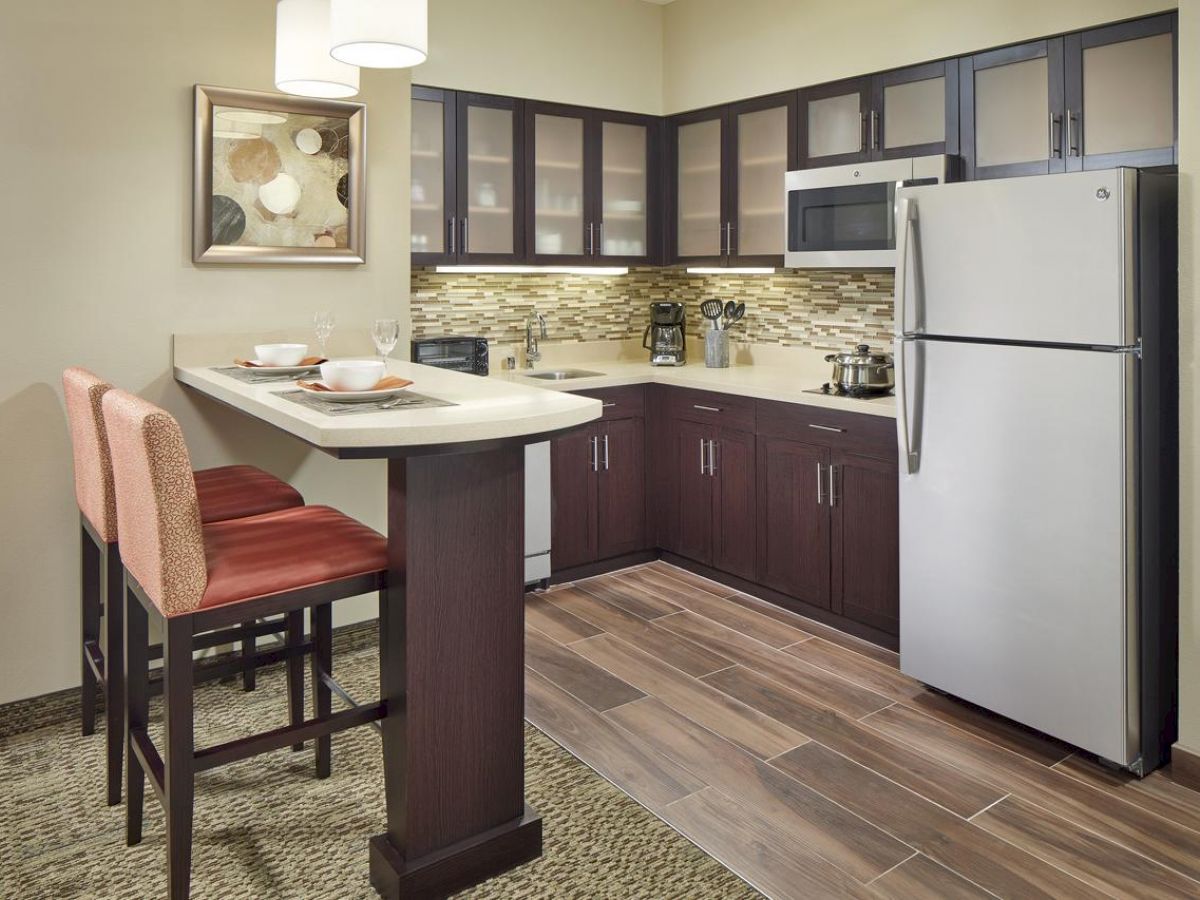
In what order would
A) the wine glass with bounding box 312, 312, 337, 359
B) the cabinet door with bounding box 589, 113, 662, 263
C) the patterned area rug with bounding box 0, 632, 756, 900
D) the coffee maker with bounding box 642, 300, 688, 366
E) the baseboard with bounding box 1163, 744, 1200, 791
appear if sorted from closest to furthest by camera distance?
the patterned area rug with bounding box 0, 632, 756, 900, the baseboard with bounding box 1163, 744, 1200, 791, the wine glass with bounding box 312, 312, 337, 359, the cabinet door with bounding box 589, 113, 662, 263, the coffee maker with bounding box 642, 300, 688, 366

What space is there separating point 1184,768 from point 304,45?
300cm

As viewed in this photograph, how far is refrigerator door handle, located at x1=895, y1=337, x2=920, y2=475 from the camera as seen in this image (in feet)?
9.84

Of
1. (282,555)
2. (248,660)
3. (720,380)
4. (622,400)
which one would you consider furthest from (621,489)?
(282,555)

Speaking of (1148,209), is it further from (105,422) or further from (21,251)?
(21,251)

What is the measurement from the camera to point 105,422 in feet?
7.00

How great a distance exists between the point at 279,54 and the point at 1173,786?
3.03m

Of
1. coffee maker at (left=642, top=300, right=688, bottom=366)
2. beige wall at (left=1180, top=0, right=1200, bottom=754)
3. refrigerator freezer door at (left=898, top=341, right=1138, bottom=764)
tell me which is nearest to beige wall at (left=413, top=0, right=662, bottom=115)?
coffee maker at (left=642, top=300, right=688, bottom=366)

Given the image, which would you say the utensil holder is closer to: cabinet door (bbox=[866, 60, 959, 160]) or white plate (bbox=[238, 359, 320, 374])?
cabinet door (bbox=[866, 60, 959, 160])

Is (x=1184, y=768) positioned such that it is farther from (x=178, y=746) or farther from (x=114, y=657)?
(x=114, y=657)

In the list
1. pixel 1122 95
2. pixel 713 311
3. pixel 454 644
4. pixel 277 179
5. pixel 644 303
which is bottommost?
pixel 454 644

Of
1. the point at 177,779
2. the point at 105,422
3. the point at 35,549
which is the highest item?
the point at 105,422

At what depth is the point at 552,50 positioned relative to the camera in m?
4.50

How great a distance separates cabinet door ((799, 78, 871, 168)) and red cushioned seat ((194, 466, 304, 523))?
2481mm

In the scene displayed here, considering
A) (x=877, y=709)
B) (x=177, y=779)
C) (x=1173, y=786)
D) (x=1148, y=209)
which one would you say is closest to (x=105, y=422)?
(x=177, y=779)
